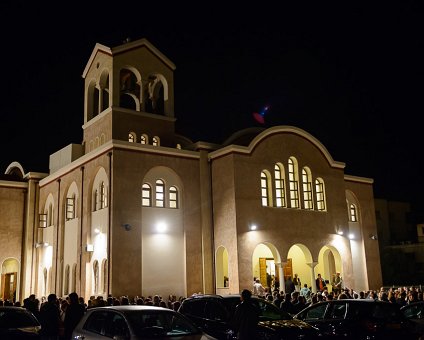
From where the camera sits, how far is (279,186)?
28516mm

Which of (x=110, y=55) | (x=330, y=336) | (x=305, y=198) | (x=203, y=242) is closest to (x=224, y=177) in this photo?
(x=203, y=242)

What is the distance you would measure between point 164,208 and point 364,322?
15.1 meters

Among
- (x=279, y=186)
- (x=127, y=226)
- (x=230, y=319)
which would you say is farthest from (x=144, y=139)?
(x=230, y=319)

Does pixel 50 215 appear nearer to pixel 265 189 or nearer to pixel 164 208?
pixel 164 208

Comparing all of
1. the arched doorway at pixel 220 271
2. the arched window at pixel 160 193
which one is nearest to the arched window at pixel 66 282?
the arched window at pixel 160 193

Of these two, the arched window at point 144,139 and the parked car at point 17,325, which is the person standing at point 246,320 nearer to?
the parked car at point 17,325

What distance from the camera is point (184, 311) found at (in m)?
14.2

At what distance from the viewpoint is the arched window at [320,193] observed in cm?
3012

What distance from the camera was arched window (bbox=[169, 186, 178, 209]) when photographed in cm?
2684

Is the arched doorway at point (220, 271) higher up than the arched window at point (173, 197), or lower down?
lower down

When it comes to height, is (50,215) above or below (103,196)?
below

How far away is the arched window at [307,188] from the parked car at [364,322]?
16.1 meters

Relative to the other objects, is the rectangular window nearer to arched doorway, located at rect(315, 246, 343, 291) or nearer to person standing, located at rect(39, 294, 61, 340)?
arched doorway, located at rect(315, 246, 343, 291)

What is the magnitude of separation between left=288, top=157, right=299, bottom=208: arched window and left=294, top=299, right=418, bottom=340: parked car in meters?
15.3
